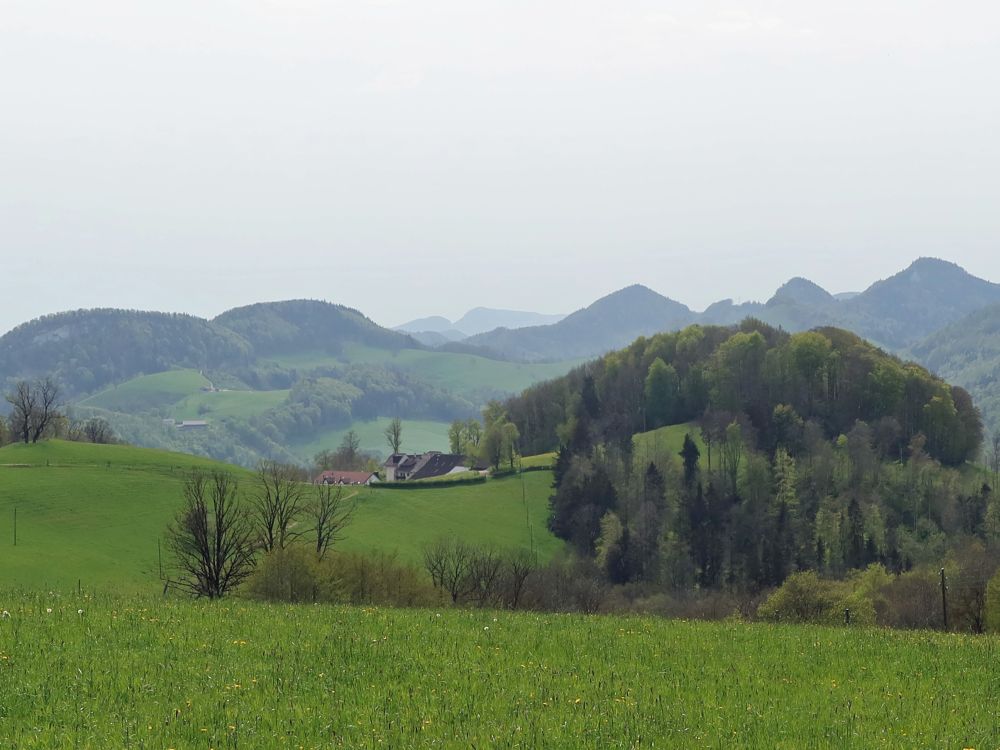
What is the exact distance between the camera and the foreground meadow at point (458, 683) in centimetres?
1452

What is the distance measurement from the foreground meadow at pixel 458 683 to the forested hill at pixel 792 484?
99.7 m

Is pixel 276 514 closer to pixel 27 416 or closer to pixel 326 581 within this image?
pixel 326 581

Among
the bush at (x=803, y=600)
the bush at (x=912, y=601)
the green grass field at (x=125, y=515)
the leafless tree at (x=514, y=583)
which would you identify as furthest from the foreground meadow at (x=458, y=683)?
the bush at (x=912, y=601)

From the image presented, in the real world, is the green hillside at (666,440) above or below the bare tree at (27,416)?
below

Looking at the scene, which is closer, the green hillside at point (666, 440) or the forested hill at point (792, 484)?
the forested hill at point (792, 484)

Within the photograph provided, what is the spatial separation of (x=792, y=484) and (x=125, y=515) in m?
108

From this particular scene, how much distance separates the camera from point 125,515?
106 meters

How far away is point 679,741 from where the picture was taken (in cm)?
1438

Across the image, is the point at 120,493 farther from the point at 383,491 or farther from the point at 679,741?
the point at 679,741

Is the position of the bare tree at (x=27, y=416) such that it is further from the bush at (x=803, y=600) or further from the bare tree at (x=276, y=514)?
the bush at (x=803, y=600)

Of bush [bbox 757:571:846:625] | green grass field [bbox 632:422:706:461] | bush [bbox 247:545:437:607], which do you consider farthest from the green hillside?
bush [bbox 247:545:437:607]

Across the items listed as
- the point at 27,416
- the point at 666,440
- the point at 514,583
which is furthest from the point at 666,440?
the point at 27,416

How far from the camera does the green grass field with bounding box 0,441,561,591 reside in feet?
281

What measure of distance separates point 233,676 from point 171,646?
10.5 feet
